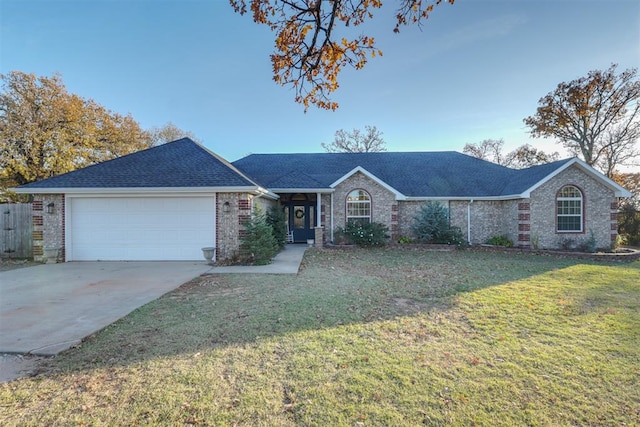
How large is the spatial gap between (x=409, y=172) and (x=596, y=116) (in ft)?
67.8

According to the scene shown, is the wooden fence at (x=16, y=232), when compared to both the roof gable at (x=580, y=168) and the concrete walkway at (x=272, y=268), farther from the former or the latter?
the roof gable at (x=580, y=168)

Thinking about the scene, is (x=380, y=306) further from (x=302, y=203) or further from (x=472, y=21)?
(x=302, y=203)

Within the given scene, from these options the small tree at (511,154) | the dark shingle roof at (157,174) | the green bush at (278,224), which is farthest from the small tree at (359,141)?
the dark shingle roof at (157,174)

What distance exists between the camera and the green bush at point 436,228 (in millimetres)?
14773

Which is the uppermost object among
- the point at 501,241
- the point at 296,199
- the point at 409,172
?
the point at 409,172

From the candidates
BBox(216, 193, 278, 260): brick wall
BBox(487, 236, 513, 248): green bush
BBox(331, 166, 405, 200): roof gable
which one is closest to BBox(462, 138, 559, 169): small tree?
BBox(487, 236, 513, 248): green bush

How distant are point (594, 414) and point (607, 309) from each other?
444 centimetres

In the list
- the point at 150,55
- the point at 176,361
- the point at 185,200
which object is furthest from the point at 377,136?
the point at 176,361

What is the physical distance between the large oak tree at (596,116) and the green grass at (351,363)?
27.2m

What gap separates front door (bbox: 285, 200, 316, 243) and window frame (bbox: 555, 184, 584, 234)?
1247 cm

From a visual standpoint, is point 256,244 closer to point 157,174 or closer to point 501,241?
point 157,174

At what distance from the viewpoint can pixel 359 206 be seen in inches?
616

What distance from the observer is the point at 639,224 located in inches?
680

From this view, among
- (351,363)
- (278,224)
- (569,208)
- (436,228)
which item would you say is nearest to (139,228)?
(278,224)
